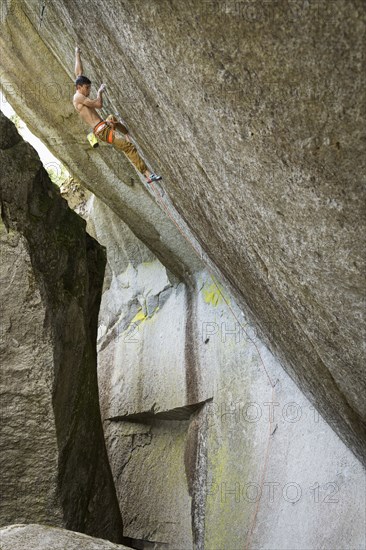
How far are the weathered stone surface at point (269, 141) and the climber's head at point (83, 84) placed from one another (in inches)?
3.9

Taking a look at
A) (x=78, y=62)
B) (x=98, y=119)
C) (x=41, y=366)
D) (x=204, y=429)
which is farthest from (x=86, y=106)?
(x=204, y=429)

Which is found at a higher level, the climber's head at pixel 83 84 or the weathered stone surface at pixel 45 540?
the climber's head at pixel 83 84

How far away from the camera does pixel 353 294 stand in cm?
268

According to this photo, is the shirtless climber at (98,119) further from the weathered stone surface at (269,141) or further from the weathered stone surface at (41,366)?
the weathered stone surface at (41,366)

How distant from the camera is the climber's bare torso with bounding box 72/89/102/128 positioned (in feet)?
16.7

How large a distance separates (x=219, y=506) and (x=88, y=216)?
4.34 meters

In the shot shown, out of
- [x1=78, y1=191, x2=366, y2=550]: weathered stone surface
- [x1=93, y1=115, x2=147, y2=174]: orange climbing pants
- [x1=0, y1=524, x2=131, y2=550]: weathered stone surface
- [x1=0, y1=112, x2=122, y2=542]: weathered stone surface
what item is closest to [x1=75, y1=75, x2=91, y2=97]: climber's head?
[x1=93, y1=115, x2=147, y2=174]: orange climbing pants

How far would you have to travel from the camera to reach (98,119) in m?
5.26

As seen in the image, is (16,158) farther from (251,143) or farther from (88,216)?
(88,216)

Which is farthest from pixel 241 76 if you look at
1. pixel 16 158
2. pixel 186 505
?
pixel 186 505

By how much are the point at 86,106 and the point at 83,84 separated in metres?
0.19

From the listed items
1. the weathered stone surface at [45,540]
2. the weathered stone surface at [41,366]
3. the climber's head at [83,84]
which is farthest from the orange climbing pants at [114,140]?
the weathered stone surface at [45,540]

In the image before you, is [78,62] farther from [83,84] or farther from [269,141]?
[269,141]

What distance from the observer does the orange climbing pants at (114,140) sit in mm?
5203
